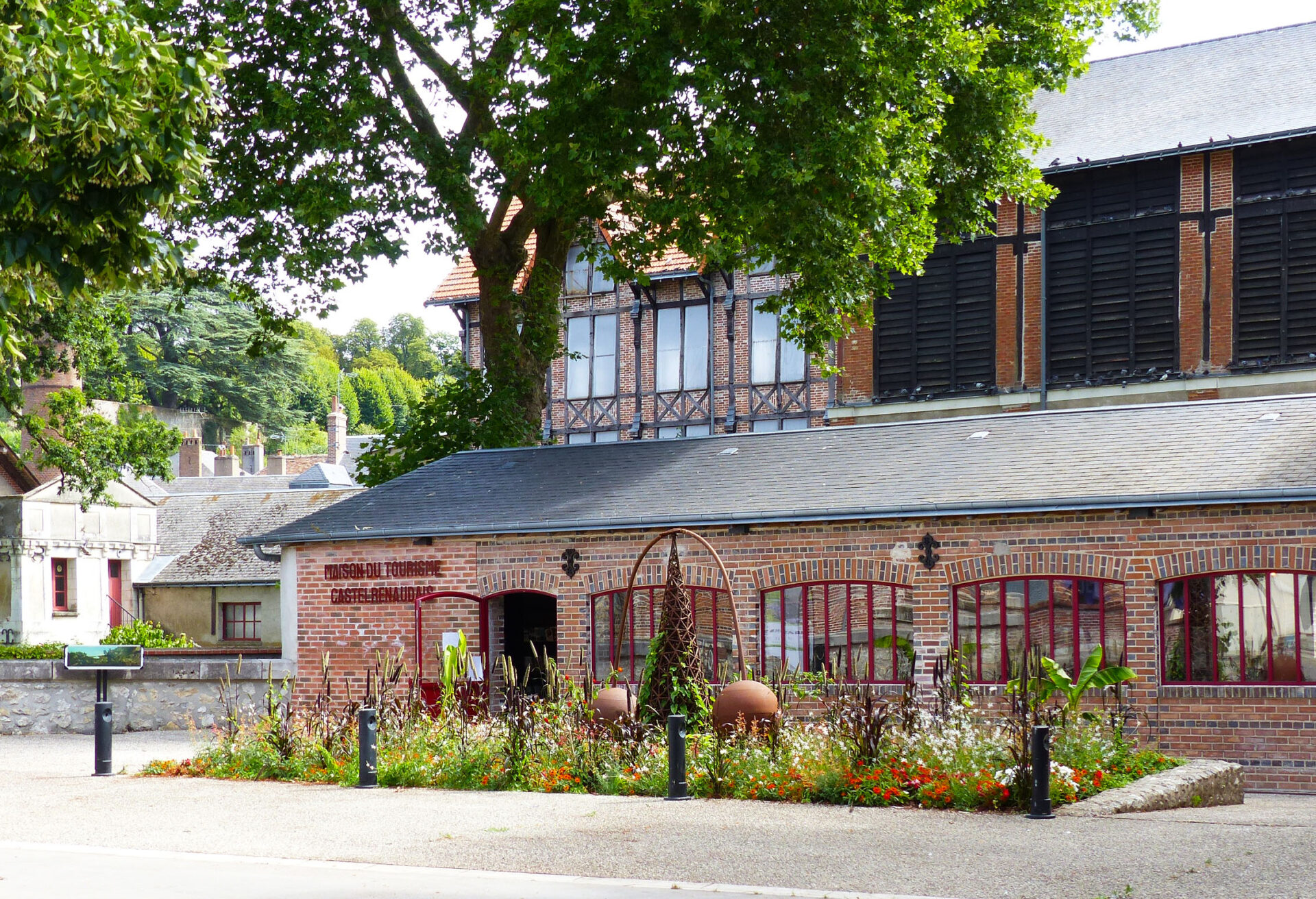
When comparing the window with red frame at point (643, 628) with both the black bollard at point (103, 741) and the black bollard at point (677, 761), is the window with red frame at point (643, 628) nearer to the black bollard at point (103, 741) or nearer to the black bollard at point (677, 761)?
the black bollard at point (677, 761)

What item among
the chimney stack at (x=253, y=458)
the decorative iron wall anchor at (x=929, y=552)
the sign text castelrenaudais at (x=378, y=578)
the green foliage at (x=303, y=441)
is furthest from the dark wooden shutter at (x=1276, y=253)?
the green foliage at (x=303, y=441)

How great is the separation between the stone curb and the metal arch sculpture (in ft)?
10.8

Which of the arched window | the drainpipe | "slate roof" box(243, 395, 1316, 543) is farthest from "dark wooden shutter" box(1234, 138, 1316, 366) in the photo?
the arched window

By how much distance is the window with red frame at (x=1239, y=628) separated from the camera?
13516 mm

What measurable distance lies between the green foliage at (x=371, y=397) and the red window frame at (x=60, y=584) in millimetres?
61197

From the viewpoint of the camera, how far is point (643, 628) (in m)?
16.7

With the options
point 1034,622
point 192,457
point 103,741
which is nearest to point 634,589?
point 1034,622

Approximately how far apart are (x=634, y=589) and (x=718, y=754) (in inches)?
199

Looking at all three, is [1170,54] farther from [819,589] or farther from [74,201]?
[74,201]

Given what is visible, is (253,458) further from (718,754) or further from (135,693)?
(718,754)

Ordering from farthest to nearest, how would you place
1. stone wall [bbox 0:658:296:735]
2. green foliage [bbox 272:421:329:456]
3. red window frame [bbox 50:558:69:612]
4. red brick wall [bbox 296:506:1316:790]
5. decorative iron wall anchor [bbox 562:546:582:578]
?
green foliage [bbox 272:421:329:456] → red window frame [bbox 50:558:69:612] → stone wall [bbox 0:658:296:735] → decorative iron wall anchor [bbox 562:546:582:578] → red brick wall [bbox 296:506:1316:790]

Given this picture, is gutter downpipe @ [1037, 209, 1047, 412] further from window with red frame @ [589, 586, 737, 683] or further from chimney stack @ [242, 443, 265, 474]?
chimney stack @ [242, 443, 265, 474]

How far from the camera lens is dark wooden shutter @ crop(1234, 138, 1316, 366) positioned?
2297cm

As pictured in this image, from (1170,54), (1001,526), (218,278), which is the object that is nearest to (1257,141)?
(1170,54)
